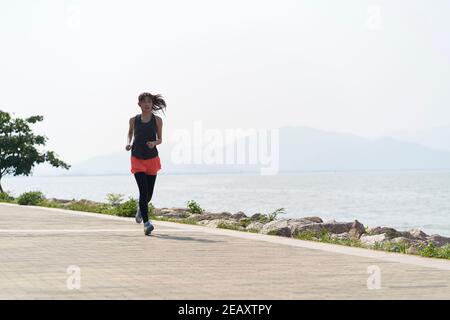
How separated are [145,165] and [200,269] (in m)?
5.00

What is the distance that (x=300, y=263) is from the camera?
34.0 ft

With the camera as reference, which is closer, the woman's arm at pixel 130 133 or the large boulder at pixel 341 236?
the woman's arm at pixel 130 133

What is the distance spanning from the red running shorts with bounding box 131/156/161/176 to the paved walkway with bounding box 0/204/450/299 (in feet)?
3.60

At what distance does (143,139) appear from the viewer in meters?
14.3

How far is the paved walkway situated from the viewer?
25.9 ft

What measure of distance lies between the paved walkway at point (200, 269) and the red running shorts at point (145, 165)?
1.10 metres

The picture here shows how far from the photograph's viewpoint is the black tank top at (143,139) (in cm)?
1429

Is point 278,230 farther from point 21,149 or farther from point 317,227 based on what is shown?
point 21,149

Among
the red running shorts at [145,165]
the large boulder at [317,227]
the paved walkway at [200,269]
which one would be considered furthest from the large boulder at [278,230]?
the red running shorts at [145,165]

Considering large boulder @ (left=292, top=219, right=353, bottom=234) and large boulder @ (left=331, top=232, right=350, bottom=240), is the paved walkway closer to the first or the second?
large boulder @ (left=331, top=232, right=350, bottom=240)

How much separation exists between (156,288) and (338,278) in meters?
2.02

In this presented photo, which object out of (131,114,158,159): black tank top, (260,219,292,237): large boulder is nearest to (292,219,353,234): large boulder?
(260,219,292,237): large boulder

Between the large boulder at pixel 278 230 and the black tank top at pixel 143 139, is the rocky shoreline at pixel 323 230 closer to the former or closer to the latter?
the large boulder at pixel 278 230
